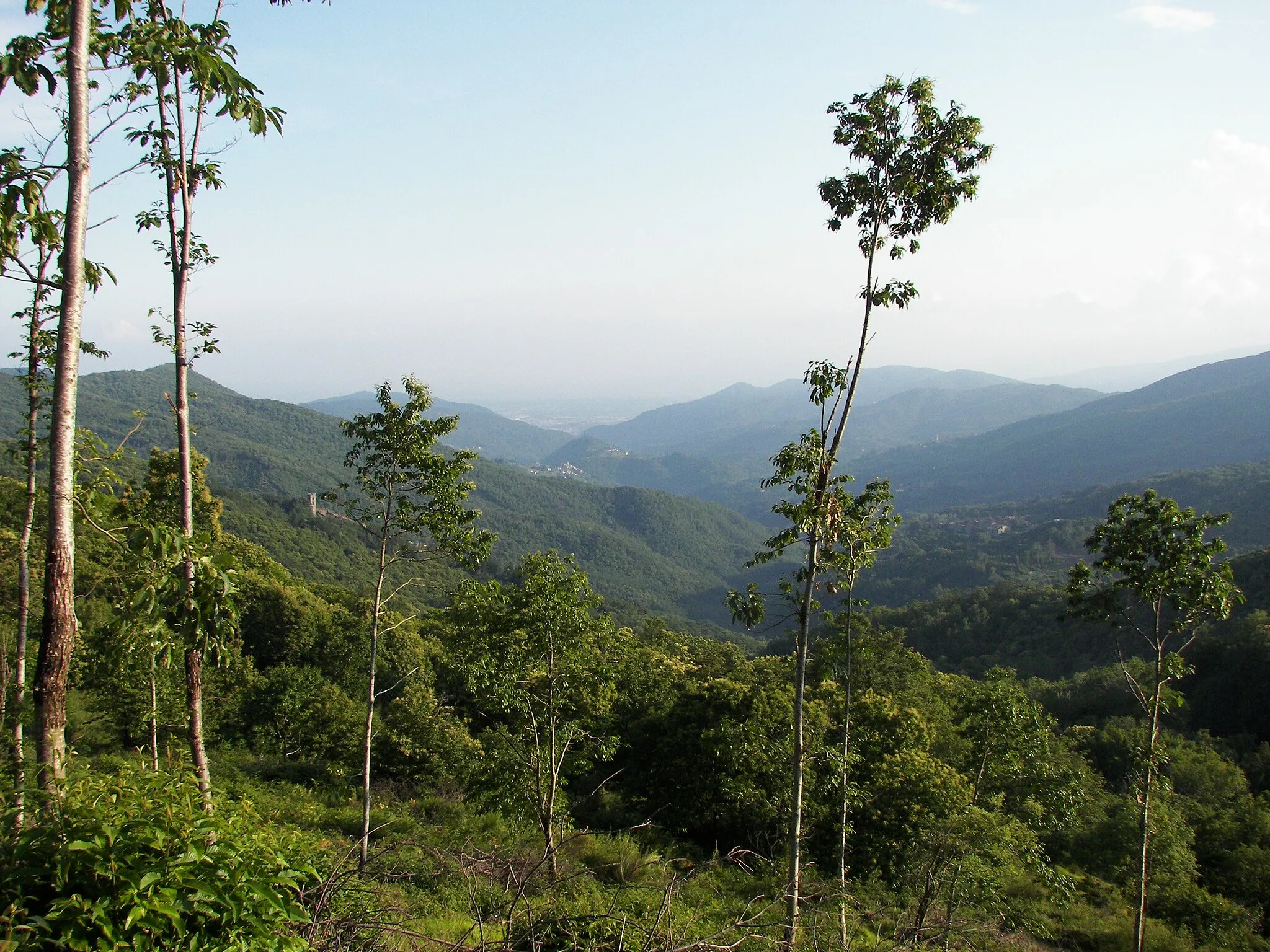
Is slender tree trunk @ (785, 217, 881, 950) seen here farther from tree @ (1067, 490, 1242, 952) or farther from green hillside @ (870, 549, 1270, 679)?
green hillside @ (870, 549, 1270, 679)

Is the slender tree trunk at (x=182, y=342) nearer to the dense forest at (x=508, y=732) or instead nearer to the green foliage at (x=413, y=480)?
the dense forest at (x=508, y=732)

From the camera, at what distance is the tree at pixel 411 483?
1108 centimetres

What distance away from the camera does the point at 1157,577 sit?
10336mm

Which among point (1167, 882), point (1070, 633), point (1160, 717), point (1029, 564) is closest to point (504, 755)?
point (1167, 882)

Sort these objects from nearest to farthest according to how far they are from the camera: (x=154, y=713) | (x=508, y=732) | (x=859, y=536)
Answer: (x=859, y=536)
(x=154, y=713)
(x=508, y=732)

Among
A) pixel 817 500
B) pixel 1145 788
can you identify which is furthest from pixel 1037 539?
pixel 817 500

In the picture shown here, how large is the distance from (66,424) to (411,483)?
7675mm

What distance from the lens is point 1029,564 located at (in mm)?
121188

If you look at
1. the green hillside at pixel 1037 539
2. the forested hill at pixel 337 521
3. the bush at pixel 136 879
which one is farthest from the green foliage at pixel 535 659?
the green hillside at pixel 1037 539

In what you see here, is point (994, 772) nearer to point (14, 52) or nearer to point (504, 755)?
point (504, 755)

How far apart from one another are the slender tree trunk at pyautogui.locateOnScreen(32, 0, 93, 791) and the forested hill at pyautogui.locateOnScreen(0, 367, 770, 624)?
65.6 meters

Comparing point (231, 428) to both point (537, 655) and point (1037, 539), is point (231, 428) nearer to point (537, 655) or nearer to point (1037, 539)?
point (537, 655)

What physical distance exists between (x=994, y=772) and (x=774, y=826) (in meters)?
6.49

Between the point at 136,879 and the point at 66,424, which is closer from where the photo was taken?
the point at 136,879
